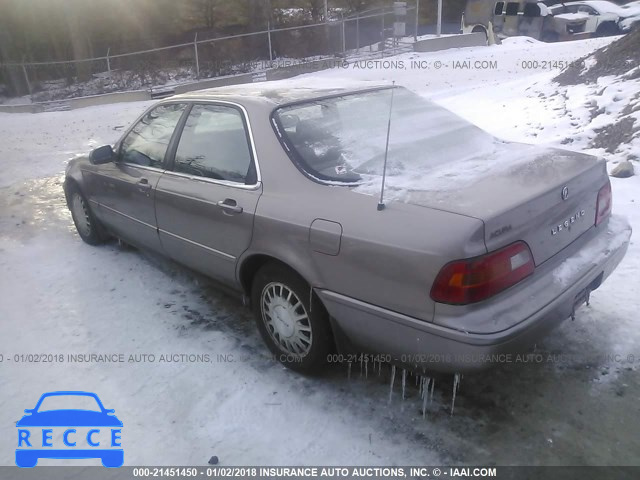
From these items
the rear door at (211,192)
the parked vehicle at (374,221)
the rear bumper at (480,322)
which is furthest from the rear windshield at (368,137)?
the rear bumper at (480,322)

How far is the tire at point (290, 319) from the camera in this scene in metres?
2.88

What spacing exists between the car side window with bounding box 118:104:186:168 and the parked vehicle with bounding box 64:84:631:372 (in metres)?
0.02

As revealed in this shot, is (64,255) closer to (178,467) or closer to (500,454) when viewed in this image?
(178,467)

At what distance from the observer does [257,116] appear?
3191 mm

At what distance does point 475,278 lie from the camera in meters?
2.29

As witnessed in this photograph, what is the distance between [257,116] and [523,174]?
1.55 meters

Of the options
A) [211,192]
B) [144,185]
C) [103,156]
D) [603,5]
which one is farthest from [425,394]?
[603,5]

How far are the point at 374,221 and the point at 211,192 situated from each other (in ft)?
4.19

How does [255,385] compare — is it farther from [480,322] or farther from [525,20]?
[525,20]

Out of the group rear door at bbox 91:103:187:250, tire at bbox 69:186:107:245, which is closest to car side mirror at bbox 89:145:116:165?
rear door at bbox 91:103:187:250

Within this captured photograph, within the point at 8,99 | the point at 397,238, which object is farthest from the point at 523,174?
the point at 8,99

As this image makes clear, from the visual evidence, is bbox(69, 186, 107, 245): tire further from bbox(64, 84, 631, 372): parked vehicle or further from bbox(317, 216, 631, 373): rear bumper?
bbox(317, 216, 631, 373): rear bumper

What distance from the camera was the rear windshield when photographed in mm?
2961

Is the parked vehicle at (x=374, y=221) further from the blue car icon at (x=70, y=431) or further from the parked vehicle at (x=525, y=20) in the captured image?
the parked vehicle at (x=525, y=20)
